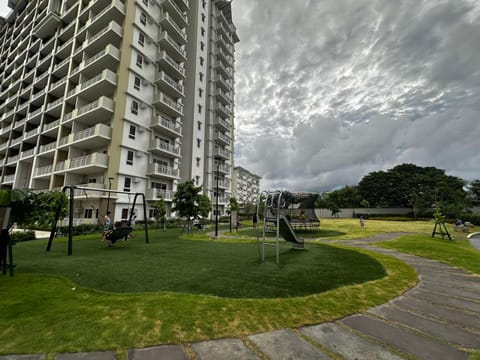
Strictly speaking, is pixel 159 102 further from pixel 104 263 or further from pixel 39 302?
pixel 39 302

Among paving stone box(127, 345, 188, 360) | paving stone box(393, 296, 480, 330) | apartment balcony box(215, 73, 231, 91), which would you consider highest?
apartment balcony box(215, 73, 231, 91)

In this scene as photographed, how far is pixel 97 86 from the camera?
20203mm

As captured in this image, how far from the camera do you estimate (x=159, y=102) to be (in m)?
23.3

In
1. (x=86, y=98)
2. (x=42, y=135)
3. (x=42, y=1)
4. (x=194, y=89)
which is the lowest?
(x=42, y=135)

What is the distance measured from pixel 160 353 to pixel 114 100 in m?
23.4

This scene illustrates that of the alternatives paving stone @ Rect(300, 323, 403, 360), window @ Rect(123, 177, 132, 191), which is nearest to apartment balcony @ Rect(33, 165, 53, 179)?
window @ Rect(123, 177, 132, 191)

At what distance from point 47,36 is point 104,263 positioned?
1588 inches

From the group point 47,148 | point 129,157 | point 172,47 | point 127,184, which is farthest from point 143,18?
point 127,184

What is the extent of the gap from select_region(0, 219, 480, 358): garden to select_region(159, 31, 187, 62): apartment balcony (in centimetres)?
2634

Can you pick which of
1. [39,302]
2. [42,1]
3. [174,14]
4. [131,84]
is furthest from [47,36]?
[39,302]

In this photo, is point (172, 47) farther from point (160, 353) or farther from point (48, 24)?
point (160, 353)

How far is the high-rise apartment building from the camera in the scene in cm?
2003

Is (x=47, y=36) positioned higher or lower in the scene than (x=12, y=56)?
lower

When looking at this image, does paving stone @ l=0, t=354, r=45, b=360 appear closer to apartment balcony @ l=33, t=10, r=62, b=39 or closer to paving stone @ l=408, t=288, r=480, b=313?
paving stone @ l=408, t=288, r=480, b=313
